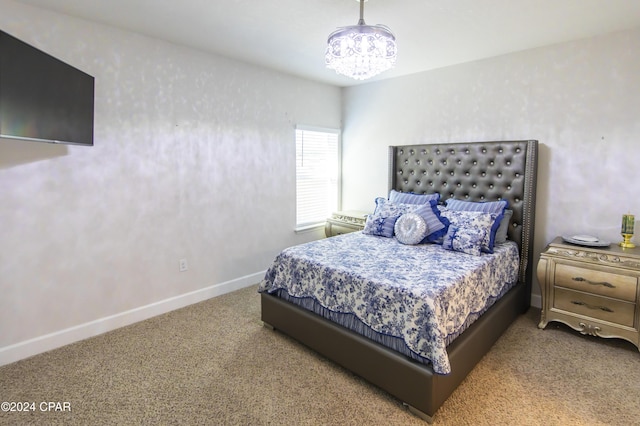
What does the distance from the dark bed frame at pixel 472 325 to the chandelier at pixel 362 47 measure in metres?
1.77

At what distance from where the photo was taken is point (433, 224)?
3.22m

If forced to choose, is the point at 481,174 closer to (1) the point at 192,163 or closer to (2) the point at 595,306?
(2) the point at 595,306

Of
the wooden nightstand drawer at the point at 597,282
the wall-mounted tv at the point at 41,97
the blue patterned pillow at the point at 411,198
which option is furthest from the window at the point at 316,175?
the wooden nightstand drawer at the point at 597,282

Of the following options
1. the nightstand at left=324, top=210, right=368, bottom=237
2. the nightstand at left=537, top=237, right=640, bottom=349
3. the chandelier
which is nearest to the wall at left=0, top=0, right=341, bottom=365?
the nightstand at left=324, top=210, right=368, bottom=237

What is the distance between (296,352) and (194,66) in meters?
2.76

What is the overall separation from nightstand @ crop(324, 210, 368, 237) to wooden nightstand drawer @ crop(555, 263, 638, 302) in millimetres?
2057

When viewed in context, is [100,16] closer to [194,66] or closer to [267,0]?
[194,66]

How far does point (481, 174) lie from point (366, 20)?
1.94m

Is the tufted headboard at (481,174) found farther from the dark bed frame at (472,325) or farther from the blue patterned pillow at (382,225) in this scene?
the blue patterned pillow at (382,225)

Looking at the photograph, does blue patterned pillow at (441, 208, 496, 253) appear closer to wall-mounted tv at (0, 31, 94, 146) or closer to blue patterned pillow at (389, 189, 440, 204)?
blue patterned pillow at (389, 189, 440, 204)

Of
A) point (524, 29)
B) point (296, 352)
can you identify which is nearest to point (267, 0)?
point (524, 29)

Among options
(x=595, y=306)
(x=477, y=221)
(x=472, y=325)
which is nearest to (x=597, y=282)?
(x=595, y=306)

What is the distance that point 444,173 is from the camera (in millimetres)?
3773

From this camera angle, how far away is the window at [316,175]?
4410mm
